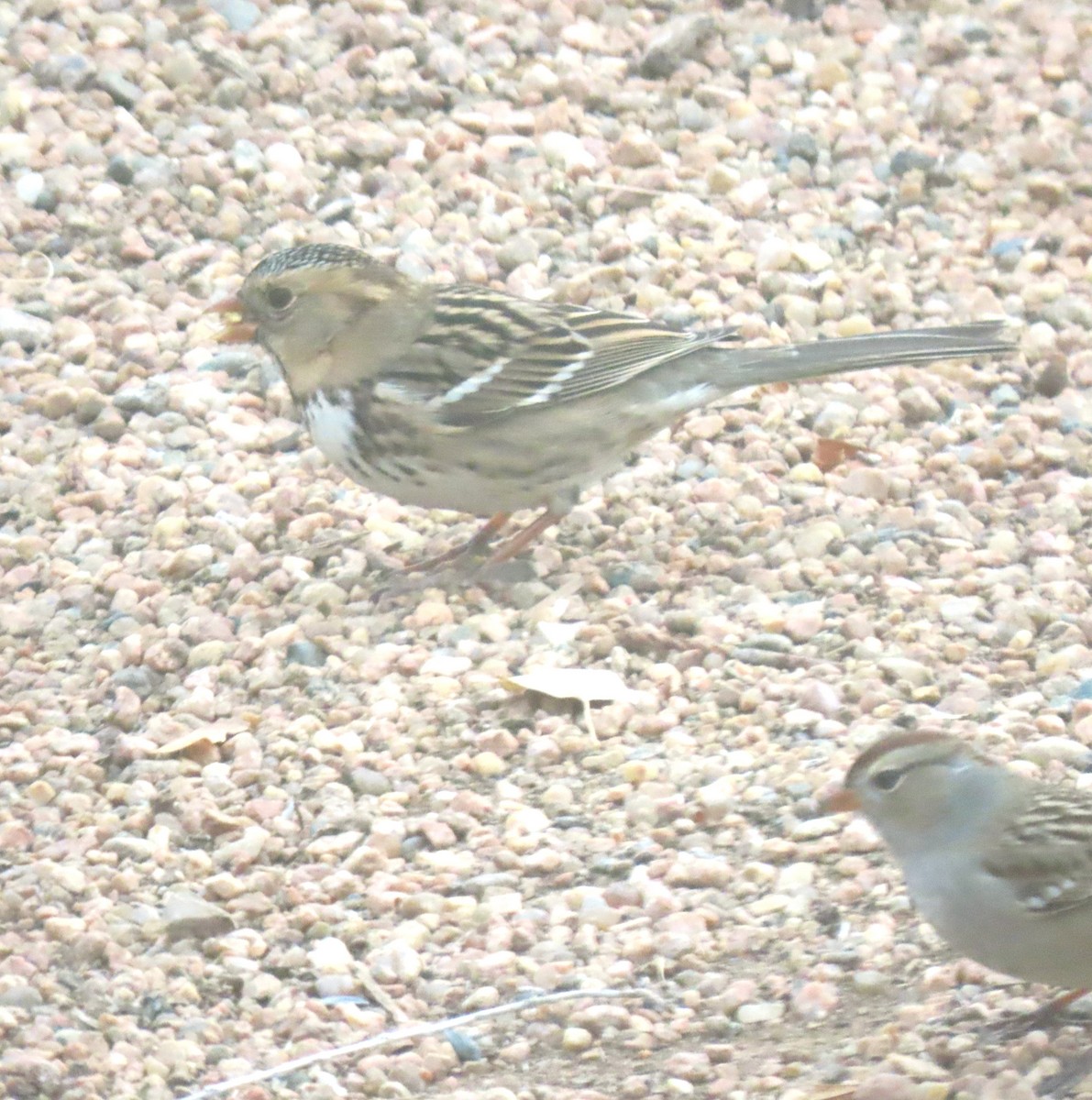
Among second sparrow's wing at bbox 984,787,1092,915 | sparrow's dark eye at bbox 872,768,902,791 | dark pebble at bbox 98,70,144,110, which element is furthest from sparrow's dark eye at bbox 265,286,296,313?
second sparrow's wing at bbox 984,787,1092,915

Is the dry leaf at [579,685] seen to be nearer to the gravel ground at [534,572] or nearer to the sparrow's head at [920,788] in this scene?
the gravel ground at [534,572]

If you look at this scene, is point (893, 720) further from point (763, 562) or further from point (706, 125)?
point (706, 125)

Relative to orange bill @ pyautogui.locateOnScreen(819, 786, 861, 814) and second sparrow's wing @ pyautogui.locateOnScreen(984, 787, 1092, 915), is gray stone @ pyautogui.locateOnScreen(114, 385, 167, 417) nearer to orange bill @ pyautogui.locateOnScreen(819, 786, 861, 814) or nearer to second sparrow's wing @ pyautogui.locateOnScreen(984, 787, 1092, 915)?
orange bill @ pyautogui.locateOnScreen(819, 786, 861, 814)

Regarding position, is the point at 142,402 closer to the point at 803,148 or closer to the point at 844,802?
the point at 803,148

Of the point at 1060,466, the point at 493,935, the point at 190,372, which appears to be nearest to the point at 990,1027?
the point at 493,935

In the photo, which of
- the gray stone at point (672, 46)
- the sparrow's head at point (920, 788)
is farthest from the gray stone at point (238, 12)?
the sparrow's head at point (920, 788)

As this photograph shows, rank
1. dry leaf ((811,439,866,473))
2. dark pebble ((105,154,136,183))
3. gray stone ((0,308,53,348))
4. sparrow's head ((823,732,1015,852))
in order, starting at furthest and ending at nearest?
dark pebble ((105,154,136,183)), gray stone ((0,308,53,348)), dry leaf ((811,439,866,473)), sparrow's head ((823,732,1015,852))
